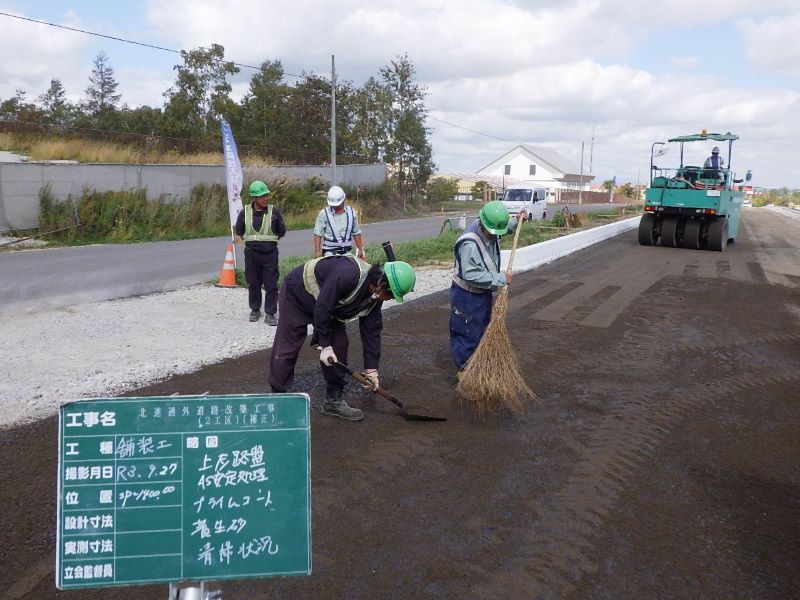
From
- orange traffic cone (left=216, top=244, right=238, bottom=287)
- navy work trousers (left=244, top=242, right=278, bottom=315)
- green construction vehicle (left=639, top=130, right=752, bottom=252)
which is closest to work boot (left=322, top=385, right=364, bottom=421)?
navy work trousers (left=244, top=242, right=278, bottom=315)

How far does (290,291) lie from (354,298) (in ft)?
1.76

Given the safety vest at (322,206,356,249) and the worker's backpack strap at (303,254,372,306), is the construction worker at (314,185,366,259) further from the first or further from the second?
the worker's backpack strap at (303,254,372,306)

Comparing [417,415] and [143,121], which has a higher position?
[143,121]

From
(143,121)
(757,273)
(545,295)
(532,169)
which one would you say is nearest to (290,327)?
(545,295)

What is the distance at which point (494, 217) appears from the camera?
544 centimetres

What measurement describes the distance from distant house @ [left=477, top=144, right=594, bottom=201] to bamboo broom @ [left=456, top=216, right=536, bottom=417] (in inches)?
3104

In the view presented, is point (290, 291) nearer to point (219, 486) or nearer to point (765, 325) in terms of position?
point (219, 486)

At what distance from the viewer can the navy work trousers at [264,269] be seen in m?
8.05

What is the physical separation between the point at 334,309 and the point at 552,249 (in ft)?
41.5

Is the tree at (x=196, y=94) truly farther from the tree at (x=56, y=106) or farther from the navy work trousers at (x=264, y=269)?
the navy work trousers at (x=264, y=269)

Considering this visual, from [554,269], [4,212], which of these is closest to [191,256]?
[4,212]

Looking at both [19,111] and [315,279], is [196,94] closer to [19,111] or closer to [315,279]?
[19,111]

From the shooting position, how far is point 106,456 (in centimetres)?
219

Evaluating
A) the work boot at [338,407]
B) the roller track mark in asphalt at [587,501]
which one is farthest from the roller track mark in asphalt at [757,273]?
the work boot at [338,407]
